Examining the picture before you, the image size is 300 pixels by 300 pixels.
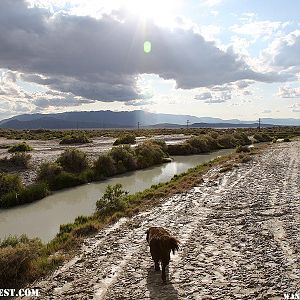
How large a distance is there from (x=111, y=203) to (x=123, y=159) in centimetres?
1845

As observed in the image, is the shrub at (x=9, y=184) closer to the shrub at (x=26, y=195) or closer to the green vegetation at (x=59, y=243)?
the shrub at (x=26, y=195)

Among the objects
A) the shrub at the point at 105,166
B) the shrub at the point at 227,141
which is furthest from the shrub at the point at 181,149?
the shrub at the point at 105,166

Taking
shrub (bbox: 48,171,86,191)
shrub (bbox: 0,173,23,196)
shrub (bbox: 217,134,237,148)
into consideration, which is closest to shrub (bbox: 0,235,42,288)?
shrub (bbox: 0,173,23,196)

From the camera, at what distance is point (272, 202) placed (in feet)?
58.9

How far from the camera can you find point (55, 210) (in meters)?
21.5

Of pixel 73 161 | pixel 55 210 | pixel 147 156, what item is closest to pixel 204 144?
pixel 147 156

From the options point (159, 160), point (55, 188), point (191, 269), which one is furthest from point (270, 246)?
point (159, 160)

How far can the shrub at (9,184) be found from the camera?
77.8ft

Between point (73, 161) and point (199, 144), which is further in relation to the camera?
point (199, 144)

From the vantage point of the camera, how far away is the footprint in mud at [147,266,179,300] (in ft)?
28.3

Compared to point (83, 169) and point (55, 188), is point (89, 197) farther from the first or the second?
point (83, 169)

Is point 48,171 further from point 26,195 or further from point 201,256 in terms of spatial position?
point 201,256

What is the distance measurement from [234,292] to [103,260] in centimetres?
426

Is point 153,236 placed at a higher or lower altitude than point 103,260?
higher
